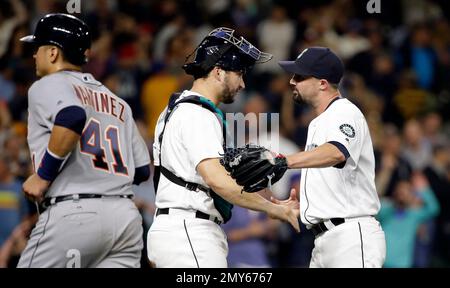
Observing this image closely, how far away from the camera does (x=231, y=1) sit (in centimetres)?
1334

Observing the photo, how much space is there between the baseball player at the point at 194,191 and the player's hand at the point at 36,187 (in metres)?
0.66

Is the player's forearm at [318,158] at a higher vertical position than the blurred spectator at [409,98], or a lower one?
higher

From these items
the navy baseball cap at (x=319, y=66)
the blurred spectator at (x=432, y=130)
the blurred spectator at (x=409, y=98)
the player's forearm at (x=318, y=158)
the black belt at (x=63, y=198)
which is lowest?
the blurred spectator at (x=432, y=130)

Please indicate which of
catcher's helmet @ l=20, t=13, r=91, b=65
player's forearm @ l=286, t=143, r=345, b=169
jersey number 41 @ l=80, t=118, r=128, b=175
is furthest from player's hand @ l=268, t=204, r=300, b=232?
catcher's helmet @ l=20, t=13, r=91, b=65

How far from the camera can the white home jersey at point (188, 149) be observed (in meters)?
5.48

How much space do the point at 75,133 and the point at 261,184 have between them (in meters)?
1.14

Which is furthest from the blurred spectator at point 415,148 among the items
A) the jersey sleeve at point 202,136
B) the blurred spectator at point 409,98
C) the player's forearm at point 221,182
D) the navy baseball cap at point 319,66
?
the player's forearm at point 221,182

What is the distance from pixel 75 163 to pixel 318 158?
1460mm

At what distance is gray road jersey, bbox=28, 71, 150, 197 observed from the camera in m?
5.71

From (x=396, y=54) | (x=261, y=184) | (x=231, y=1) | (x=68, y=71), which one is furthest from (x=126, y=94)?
(x=261, y=184)

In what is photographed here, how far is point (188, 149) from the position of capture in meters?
5.50

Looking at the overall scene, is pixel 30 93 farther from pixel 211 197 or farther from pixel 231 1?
pixel 231 1

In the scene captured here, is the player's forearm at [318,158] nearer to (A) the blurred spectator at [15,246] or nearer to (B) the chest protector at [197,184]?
(B) the chest protector at [197,184]

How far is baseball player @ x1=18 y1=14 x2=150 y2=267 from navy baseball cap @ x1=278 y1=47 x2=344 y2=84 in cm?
115
